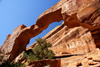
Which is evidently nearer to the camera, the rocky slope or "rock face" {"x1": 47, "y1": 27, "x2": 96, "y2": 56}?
the rocky slope

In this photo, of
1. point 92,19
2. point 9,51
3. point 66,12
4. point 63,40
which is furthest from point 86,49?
point 9,51

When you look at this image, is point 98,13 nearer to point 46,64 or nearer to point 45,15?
point 46,64

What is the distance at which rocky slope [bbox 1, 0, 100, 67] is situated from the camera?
15.0 ft

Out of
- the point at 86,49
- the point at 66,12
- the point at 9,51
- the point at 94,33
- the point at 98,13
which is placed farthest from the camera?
the point at 9,51

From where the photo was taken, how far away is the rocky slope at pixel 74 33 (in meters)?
4.56

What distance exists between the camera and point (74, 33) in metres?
14.4

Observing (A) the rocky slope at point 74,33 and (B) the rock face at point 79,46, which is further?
(B) the rock face at point 79,46

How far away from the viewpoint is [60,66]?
6918 millimetres

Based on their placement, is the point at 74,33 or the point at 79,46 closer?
the point at 79,46

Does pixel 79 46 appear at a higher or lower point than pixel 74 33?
lower

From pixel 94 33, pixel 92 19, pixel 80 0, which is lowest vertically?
pixel 94 33

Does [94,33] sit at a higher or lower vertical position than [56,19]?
lower

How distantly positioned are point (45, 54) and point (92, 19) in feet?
26.0

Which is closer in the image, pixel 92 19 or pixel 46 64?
pixel 92 19
